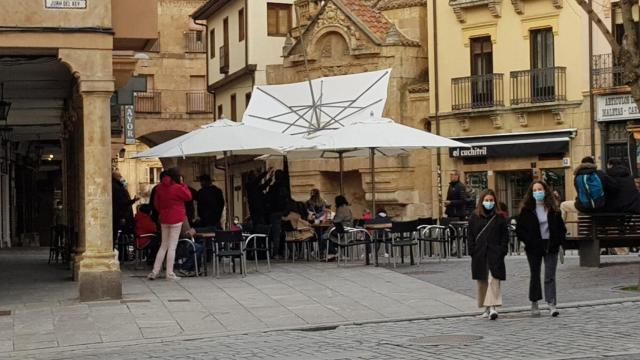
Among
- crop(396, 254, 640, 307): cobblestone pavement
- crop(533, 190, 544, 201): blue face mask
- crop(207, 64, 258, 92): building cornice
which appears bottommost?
crop(396, 254, 640, 307): cobblestone pavement

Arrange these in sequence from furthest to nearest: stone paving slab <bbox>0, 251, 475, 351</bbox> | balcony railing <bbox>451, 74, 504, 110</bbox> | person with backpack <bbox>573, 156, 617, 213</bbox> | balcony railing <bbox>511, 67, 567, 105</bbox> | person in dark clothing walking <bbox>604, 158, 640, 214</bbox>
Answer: balcony railing <bbox>451, 74, 504, 110</bbox> < balcony railing <bbox>511, 67, 567, 105</bbox> < person in dark clothing walking <bbox>604, 158, 640, 214</bbox> < person with backpack <bbox>573, 156, 617, 213</bbox> < stone paving slab <bbox>0, 251, 475, 351</bbox>

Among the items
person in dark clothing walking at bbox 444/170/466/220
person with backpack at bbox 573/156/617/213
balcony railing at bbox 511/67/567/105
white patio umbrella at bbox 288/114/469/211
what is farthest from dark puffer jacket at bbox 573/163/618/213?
balcony railing at bbox 511/67/567/105

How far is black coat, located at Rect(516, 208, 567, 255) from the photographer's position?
1540 cm

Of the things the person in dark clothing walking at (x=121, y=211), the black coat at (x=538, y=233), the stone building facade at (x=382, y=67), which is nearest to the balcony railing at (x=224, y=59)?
the stone building facade at (x=382, y=67)

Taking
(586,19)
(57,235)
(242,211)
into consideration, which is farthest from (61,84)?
(242,211)

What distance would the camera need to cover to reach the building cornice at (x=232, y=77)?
52.0 m

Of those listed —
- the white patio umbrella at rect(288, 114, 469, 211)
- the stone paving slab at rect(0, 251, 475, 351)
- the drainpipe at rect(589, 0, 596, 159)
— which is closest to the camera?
the stone paving slab at rect(0, 251, 475, 351)

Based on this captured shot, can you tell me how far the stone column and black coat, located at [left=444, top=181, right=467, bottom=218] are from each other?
11.6 m

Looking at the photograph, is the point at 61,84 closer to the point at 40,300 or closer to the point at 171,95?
the point at 40,300

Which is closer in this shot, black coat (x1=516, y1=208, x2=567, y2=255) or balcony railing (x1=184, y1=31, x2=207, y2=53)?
black coat (x1=516, y1=208, x2=567, y2=255)

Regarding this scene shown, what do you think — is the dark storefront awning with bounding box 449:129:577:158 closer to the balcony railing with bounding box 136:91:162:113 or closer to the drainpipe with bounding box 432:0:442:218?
the drainpipe with bounding box 432:0:442:218

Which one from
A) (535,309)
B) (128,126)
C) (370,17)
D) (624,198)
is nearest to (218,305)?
(535,309)

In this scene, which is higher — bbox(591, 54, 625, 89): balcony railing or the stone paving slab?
bbox(591, 54, 625, 89): balcony railing

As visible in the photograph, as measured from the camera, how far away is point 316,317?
16078 mm
